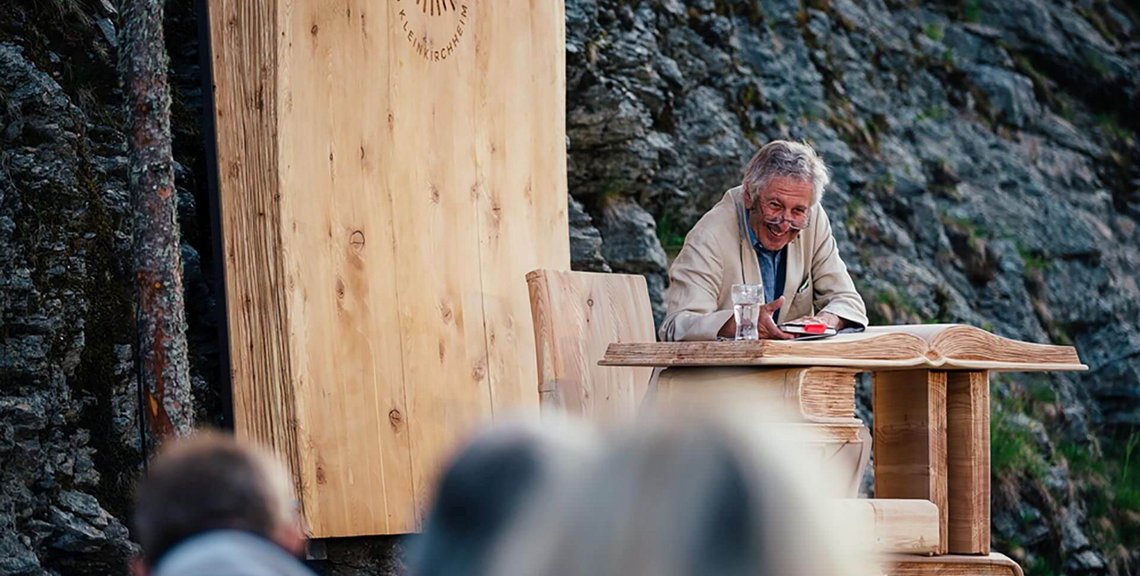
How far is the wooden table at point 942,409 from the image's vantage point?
422 centimetres

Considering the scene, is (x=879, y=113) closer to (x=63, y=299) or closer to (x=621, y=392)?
(x=621, y=392)

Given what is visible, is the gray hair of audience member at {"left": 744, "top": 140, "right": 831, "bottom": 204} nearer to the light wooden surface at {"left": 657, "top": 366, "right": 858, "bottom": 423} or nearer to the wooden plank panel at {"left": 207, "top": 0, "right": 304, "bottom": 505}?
the light wooden surface at {"left": 657, "top": 366, "right": 858, "bottom": 423}

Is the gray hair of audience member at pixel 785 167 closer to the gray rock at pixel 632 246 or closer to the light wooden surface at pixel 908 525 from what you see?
the light wooden surface at pixel 908 525

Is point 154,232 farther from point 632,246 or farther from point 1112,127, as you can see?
point 1112,127

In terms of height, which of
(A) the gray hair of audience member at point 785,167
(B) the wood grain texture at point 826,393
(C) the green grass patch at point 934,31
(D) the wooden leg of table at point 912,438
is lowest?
(D) the wooden leg of table at point 912,438

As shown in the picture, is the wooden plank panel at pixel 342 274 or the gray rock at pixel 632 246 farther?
the gray rock at pixel 632 246

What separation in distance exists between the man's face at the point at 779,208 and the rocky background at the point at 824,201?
5.18 feet

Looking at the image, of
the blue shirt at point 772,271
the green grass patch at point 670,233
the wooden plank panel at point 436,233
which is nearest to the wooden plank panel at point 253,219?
the wooden plank panel at point 436,233

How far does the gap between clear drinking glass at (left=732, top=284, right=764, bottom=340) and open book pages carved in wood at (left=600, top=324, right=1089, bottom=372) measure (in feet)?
0.79

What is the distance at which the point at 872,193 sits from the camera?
9297 mm

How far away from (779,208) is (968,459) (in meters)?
0.97

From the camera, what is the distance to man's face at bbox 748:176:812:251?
470cm

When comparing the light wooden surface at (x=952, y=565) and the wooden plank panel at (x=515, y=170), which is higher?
the wooden plank panel at (x=515, y=170)

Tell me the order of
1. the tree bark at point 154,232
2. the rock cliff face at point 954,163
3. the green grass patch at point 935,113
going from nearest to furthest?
1. the tree bark at point 154,232
2. the rock cliff face at point 954,163
3. the green grass patch at point 935,113
